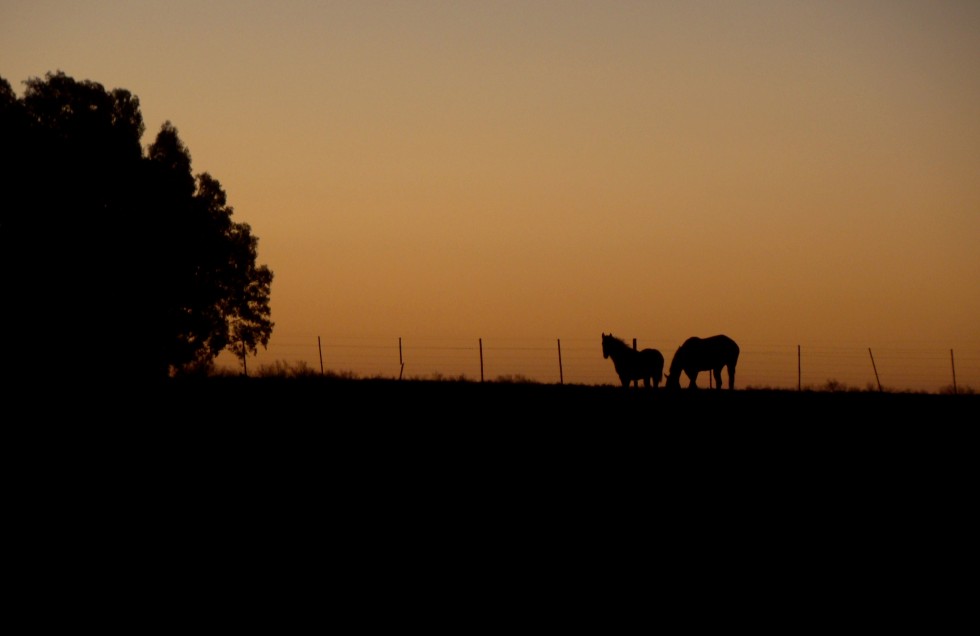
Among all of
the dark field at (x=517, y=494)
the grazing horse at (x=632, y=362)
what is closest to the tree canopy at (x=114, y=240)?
the grazing horse at (x=632, y=362)

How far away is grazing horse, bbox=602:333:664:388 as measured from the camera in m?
31.3

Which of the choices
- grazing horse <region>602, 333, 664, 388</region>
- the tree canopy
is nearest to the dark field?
grazing horse <region>602, 333, 664, 388</region>

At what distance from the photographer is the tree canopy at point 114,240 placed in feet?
135

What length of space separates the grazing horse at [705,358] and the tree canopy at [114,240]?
17311 millimetres

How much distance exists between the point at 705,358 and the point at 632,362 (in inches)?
131

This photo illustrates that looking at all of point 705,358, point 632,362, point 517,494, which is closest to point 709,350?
point 705,358

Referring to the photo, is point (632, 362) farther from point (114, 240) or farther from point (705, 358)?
point (114, 240)

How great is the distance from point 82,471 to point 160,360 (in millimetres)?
28463

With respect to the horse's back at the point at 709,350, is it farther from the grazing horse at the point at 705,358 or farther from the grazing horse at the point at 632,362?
the grazing horse at the point at 632,362

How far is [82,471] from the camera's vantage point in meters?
14.9

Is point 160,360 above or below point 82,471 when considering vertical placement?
above

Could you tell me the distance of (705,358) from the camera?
33.6 m

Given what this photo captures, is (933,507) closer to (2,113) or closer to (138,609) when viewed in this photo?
(138,609)

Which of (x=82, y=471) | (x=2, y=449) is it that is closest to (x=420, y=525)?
(x=82, y=471)
